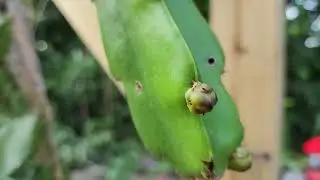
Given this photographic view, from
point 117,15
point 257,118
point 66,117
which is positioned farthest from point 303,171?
point 117,15

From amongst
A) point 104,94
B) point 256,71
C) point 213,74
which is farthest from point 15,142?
→ point 104,94

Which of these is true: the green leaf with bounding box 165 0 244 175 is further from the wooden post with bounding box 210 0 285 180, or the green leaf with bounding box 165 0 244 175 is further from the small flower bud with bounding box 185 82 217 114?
the wooden post with bounding box 210 0 285 180

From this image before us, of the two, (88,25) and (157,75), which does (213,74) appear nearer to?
(157,75)

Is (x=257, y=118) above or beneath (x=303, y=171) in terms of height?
above

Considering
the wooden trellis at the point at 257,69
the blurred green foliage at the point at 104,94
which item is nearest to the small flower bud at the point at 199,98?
the wooden trellis at the point at 257,69

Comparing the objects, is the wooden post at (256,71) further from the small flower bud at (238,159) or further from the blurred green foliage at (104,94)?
the blurred green foliage at (104,94)

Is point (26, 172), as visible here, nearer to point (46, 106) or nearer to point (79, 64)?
point (46, 106)
